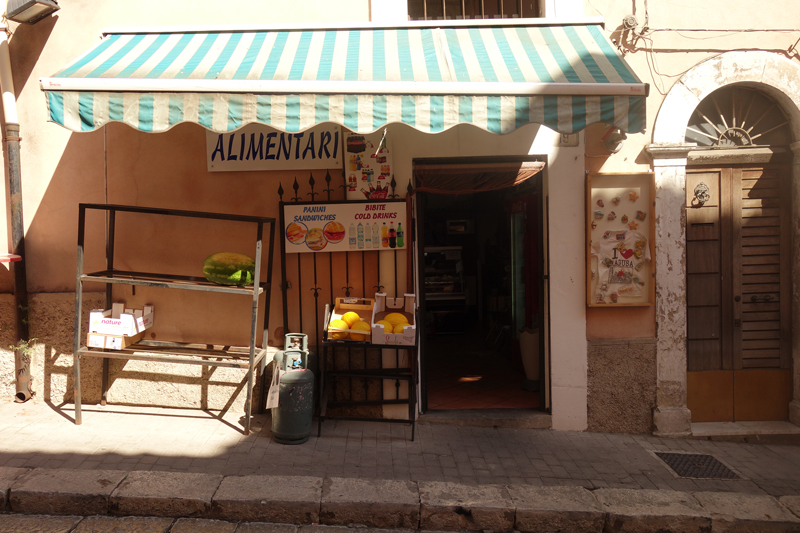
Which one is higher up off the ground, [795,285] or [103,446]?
[795,285]

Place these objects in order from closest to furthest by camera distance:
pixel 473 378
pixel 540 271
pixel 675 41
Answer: pixel 675 41 < pixel 540 271 < pixel 473 378

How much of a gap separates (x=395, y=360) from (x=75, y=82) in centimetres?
348

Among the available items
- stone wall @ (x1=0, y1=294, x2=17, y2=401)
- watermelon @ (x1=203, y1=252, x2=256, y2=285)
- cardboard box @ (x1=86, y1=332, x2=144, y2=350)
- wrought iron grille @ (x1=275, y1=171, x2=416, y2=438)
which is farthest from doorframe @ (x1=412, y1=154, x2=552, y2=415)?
stone wall @ (x1=0, y1=294, x2=17, y2=401)

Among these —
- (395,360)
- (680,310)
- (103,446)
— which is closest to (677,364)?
(680,310)

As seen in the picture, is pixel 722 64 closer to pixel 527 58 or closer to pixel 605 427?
pixel 527 58

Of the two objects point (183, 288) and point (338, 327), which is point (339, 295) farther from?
point (183, 288)

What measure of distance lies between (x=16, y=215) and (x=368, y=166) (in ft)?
11.3

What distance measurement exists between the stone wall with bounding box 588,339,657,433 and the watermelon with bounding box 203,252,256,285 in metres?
3.29

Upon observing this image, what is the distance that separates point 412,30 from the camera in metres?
4.74

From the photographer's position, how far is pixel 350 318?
4.65 m

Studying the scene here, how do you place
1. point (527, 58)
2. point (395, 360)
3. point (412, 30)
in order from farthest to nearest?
point (395, 360) < point (412, 30) < point (527, 58)

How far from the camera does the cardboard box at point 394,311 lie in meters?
4.47

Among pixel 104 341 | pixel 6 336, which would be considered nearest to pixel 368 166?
pixel 104 341

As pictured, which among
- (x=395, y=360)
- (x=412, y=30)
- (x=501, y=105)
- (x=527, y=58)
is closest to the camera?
(x=501, y=105)
